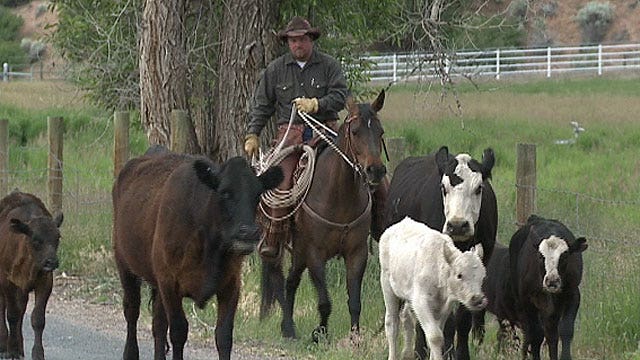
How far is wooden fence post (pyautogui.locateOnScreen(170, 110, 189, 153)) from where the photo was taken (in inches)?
616

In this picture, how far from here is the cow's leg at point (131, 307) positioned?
11438mm

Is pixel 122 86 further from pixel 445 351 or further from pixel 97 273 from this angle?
pixel 445 351

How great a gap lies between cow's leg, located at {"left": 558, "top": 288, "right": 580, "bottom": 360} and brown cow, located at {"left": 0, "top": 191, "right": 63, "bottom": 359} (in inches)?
161

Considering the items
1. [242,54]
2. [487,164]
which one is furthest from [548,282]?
[242,54]

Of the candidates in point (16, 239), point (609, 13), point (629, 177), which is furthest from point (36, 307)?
point (609, 13)

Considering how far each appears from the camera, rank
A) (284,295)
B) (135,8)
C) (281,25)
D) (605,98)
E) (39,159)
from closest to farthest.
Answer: (284,295), (281,25), (135,8), (39,159), (605,98)

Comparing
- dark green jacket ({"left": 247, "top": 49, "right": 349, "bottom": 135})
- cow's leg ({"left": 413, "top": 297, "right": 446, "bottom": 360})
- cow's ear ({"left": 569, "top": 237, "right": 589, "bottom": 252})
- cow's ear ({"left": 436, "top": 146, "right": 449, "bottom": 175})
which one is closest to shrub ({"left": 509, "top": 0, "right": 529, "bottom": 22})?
dark green jacket ({"left": 247, "top": 49, "right": 349, "bottom": 135})

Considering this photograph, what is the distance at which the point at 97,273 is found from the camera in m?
16.8

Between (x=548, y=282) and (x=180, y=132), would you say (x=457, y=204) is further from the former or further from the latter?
(x=180, y=132)

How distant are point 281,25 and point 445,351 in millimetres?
8436

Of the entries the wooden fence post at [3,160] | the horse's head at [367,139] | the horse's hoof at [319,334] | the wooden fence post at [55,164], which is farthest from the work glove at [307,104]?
the wooden fence post at [3,160]

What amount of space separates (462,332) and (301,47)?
153 inches

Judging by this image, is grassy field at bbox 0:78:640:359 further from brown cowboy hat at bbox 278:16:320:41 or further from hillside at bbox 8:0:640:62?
hillside at bbox 8:0:640:62

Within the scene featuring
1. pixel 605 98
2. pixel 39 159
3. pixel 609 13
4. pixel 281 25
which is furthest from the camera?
pixel 609 13
